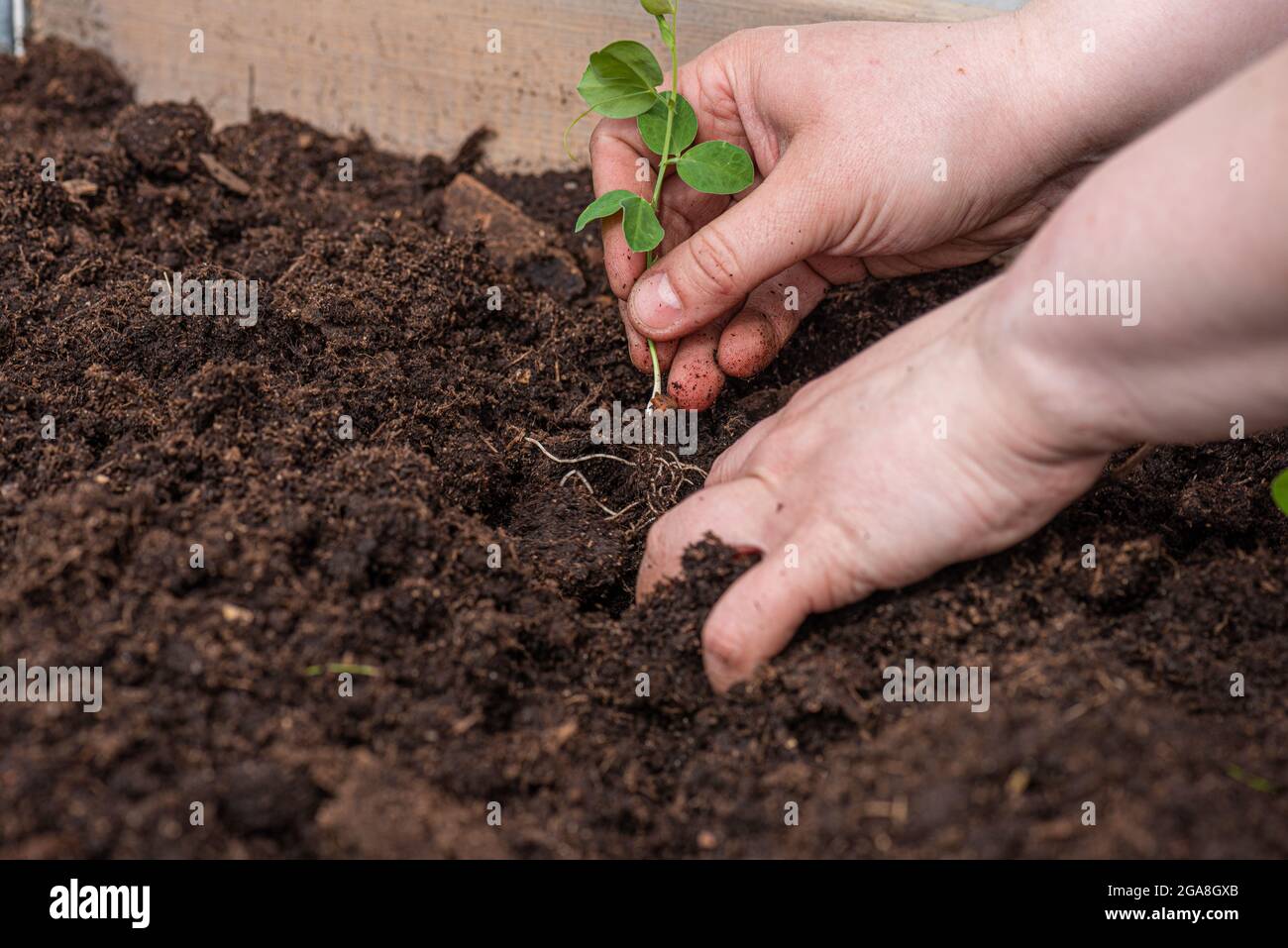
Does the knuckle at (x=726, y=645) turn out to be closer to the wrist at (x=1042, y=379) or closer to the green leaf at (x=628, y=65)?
the wrist at (x=1042, y=379)

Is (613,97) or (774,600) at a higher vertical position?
(613,97)

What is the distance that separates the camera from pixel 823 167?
1765mm

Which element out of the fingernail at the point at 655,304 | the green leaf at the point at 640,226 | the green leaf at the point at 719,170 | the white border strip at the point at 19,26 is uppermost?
the white border strip at the point at 19,26

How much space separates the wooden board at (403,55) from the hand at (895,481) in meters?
1.33

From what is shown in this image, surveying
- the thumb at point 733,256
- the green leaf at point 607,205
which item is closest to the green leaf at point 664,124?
the green leaf at point 607,205

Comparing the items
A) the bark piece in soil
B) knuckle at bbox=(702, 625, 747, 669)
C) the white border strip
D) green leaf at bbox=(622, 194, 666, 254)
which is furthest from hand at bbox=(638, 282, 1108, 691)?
the white border strip

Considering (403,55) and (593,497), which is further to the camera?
(403,55)

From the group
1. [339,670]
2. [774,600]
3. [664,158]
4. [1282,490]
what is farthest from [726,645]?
[664,158]

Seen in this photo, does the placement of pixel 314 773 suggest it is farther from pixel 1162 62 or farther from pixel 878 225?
pixel 1162 62

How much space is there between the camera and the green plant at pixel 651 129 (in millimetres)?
1856

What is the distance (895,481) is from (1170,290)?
1.32 ft

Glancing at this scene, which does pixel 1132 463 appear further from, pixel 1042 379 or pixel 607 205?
pixel 607 205
